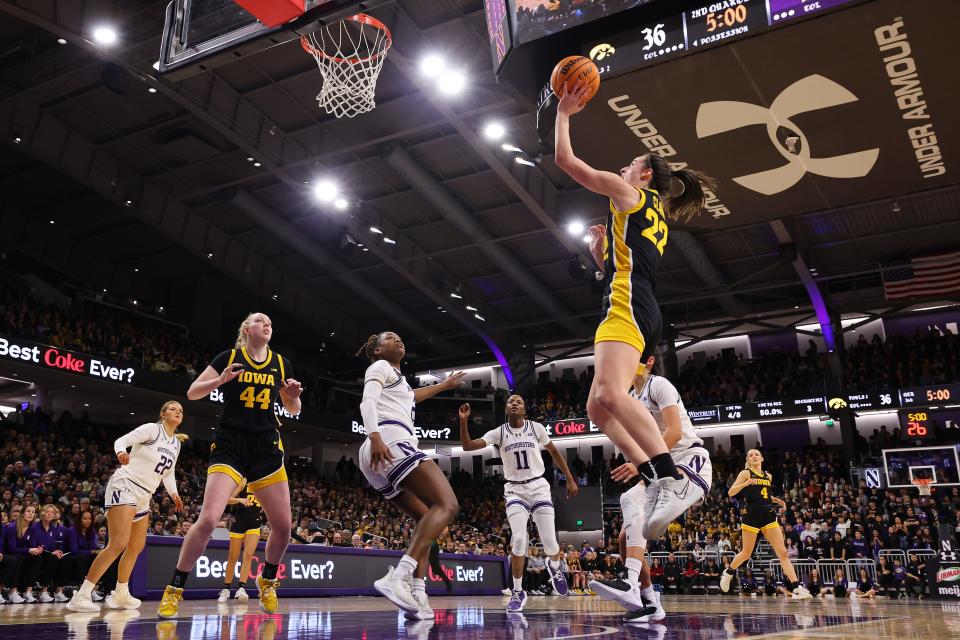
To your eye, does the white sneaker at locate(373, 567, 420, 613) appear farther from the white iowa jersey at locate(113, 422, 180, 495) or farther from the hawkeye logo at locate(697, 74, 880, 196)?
the hawkeye logo at locate(697, 74, 880, 196)

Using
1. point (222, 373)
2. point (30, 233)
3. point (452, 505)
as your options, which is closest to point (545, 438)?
point (452, 505)

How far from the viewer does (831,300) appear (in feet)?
100

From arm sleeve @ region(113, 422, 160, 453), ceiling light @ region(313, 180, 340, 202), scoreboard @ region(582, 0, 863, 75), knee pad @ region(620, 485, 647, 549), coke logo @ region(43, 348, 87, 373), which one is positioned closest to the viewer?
knee pad @ region(620, 485, 647, 549)

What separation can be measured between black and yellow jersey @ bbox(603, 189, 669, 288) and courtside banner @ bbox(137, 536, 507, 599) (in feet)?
26.6

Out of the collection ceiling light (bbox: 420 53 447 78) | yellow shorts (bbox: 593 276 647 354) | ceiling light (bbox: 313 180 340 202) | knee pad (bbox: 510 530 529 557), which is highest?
ceiling light (bbox: 420 53 447 78)

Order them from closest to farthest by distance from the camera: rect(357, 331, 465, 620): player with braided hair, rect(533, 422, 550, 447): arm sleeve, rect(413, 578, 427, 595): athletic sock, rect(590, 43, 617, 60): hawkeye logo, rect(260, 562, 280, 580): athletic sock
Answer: rect(357, 331, 465, 620): player with braided hair
rect(413, 578, 427, 595): athletic sock
rect(260, 562, 280, 580): athletic sock
rect(590, 43, 617, 60): hawkeye logo
rect(533, 422, 550, 447): arm sleeve

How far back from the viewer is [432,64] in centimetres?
1694

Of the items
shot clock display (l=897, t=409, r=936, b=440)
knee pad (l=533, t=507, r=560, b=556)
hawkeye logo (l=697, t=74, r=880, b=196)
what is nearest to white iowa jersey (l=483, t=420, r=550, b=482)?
knee pad (l=533, t=507, r=560, b=556)

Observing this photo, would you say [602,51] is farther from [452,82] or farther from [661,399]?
[452,82]

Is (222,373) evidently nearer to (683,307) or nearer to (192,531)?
(192,531)

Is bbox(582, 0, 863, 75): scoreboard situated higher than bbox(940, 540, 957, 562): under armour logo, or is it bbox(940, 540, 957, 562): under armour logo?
bbox(582, 0, 863, 75): scoreboard

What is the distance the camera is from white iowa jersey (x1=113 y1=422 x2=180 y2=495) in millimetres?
7867

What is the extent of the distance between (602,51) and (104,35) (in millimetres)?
13117

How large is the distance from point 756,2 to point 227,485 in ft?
21.0
